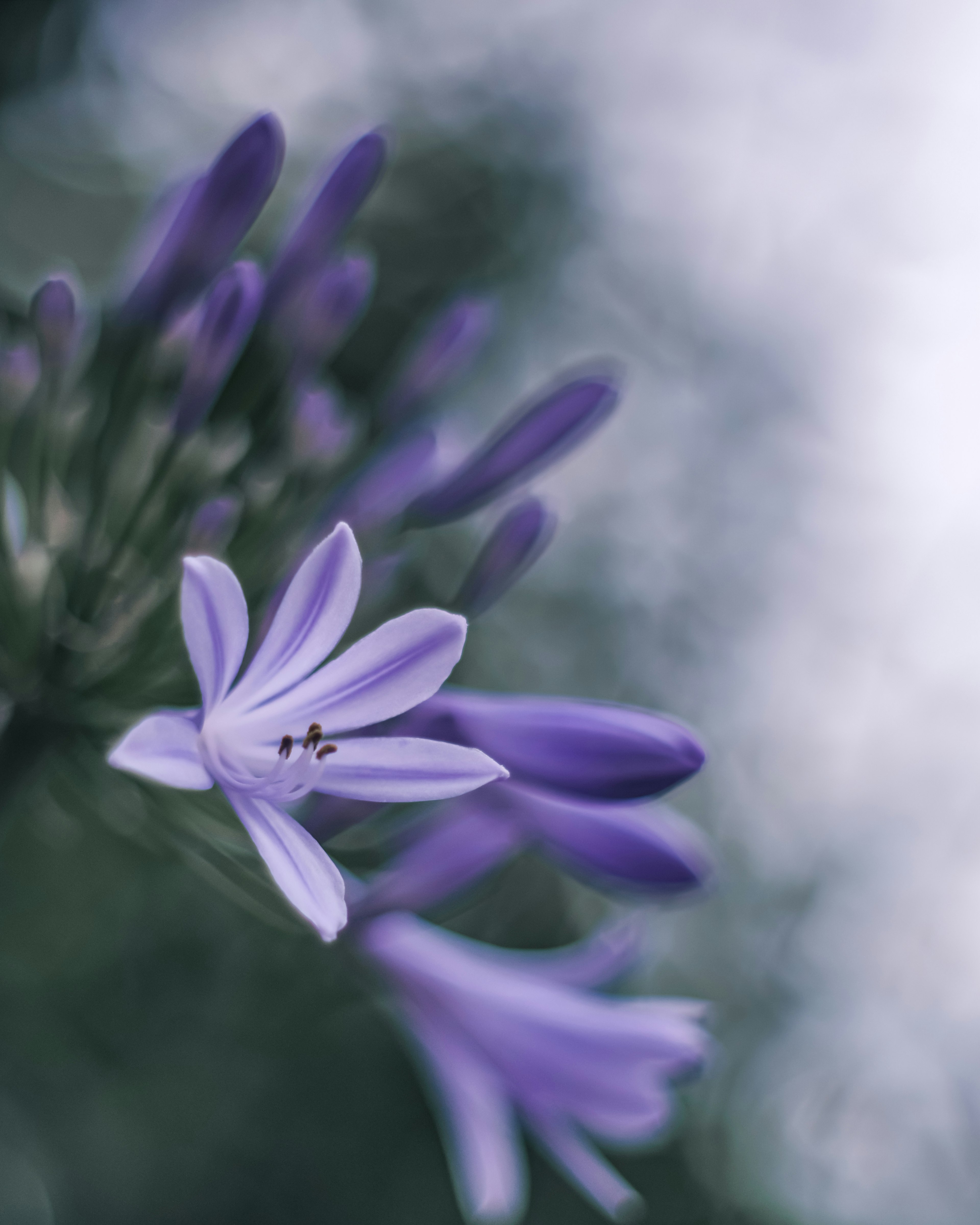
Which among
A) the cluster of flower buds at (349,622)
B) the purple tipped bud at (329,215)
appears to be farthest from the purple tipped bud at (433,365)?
the purple tipped bud at (329,215)

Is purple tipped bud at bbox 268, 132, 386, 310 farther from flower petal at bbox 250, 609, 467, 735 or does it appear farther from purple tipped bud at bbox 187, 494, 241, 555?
flower petal at bbox 250, 609, 467, 735

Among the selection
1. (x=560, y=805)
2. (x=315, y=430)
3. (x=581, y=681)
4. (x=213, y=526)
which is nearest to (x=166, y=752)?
(x=213, y=526)

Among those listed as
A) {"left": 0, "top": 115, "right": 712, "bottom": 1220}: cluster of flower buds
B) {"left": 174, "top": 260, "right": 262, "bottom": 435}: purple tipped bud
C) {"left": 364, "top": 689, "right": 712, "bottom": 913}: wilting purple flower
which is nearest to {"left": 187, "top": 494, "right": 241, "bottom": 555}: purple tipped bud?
{"left": 0, "top": 115, "right": 712, "bottom": 1220}: cluster of flower buds

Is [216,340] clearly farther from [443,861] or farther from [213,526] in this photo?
[443,861]

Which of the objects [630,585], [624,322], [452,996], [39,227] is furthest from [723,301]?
[452,996]

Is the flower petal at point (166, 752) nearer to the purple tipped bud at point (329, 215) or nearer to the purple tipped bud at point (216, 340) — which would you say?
the purple tipped bud at point (216, 340)

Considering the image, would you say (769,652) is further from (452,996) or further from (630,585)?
(452,996)

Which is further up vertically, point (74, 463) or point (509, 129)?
point (509, 129)
